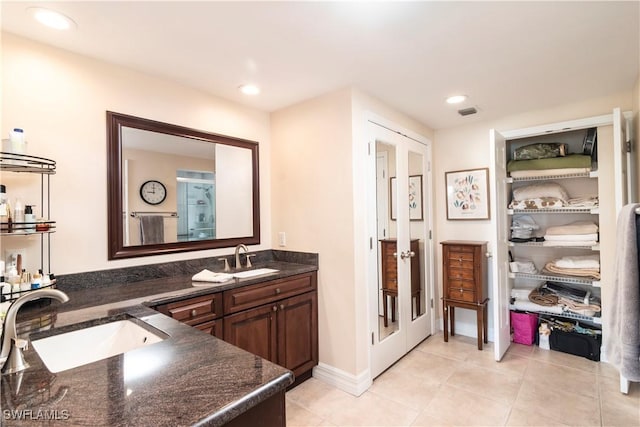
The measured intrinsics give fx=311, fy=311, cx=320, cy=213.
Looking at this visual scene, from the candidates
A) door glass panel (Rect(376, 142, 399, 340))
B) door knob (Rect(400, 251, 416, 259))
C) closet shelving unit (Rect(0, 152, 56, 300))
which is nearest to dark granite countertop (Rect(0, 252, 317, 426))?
closet shelving unit (Rect(0, 152, 56, 300))

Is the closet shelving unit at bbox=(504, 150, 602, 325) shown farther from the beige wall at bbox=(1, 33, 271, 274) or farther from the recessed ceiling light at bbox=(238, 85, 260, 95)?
the beige wall at bbox=(1, 33, 271, 274)

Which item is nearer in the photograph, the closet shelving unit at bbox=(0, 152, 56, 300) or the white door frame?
the closet shelving unit at bbox=(0, 152, 56, 300)

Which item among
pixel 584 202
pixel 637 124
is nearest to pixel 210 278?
pixel 584 202

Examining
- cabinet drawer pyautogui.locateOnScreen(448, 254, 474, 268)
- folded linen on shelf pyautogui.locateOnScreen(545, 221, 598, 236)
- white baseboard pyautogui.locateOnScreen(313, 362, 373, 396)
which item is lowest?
white baseboard pyautogui.locateOnScreen(313, 362, 373, 396)

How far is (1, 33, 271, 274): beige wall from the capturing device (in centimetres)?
169

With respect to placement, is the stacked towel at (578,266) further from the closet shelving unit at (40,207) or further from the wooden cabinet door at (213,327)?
the closet shelving unit at (40,207)

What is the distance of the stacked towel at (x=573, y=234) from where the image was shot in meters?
2.76

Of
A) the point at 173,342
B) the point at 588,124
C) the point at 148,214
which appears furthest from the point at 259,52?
the point at 588,124

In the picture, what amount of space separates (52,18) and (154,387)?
184 cm

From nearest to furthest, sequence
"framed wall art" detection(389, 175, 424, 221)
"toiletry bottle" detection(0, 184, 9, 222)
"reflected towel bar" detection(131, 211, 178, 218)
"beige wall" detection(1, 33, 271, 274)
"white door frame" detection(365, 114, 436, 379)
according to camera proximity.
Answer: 1. "toiletry bottle" detection(0, 184, 9, 222)
2. "beige wall" detection(1, 33, 271, 274)
3. "reflected towel bar" detection(131, 211, 178, 218)
4. "white door frame" detection(365, 114, 436, 379)
5. "framed wall art" detection(389, 175, 424, 221)

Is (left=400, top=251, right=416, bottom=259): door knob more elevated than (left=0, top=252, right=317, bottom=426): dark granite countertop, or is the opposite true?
(left=400, top=251, right=416, bottom=259): door knob

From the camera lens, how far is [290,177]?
280 centimetres

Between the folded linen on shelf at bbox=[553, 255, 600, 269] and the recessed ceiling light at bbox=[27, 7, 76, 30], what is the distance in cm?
401

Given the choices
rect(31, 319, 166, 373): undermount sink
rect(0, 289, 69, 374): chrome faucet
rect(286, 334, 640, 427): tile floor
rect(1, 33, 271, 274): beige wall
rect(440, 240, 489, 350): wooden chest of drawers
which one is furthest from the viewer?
rect(440, 240, 489, 350): wooden chest of drawers
